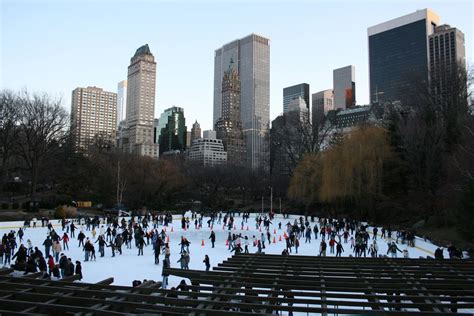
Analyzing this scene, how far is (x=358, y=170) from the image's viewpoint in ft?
134

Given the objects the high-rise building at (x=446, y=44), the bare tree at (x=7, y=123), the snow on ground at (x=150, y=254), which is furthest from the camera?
the high-rise building at (x=446, y=44)

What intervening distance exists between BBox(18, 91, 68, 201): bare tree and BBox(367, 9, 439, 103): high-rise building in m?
110

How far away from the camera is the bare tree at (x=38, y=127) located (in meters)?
51.0

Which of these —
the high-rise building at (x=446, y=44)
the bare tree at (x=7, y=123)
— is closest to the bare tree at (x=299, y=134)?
the bare tree at (x=7, y=123)

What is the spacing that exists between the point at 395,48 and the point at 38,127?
458ft

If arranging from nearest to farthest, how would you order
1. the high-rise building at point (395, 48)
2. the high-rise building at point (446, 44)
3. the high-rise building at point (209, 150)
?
the high-rise building at point (446, 44) → the high-rise building at point (395, 48) → the high-rise building at point (209, 150)

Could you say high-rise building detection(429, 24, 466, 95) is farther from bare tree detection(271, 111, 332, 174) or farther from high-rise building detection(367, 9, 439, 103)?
bare tree detection(271, 111, 332, 174)

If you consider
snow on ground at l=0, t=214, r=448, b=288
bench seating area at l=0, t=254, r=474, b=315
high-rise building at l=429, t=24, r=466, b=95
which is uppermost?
high-rise building at l=429, t=24, r=466, b=95

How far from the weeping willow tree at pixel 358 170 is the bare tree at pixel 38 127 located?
33.0 m

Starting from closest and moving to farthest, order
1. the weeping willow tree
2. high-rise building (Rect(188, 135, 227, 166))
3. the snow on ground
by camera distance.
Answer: the snow on ground
the weeping willow tree
high-rise building (Rect(188, 135, 227, 166))

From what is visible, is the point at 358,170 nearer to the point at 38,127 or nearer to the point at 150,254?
the point at 150,254

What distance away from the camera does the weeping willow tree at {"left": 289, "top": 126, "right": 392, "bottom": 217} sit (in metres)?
40.2

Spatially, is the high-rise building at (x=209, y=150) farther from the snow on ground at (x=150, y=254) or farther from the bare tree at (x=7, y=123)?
the snow on ground at (x=150, y=254)

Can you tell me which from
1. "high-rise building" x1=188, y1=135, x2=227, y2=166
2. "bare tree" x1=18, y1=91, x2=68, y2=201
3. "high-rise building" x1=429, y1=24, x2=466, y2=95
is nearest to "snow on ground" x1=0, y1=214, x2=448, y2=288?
"bare tree" x1=18, y1=91, x2=68, y2=201
